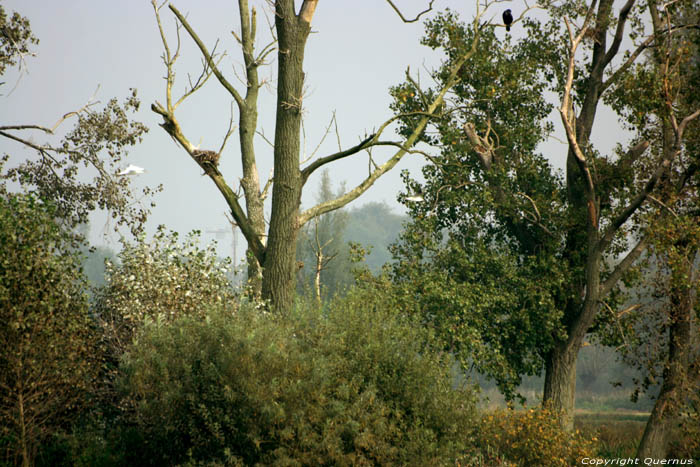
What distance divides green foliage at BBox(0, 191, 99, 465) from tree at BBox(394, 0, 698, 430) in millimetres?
7179

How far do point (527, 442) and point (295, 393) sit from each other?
4803 millimetres

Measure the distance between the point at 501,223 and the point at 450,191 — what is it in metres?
1.74

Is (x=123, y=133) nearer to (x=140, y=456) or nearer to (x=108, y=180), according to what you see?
(x=108, y=180)

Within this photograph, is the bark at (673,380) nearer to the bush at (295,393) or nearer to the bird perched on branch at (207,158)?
the bush at (295,393)

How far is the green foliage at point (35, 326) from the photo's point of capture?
27.2 feet

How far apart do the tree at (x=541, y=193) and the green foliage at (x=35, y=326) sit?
718cm

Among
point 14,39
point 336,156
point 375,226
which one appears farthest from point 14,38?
→ point 375,226

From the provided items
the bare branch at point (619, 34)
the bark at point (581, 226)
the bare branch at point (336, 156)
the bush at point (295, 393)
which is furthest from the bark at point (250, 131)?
the bare branch at point (619, 34)

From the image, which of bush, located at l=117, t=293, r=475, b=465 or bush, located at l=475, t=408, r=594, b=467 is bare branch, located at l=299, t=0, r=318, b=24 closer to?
bush, located at l=117, t=293, r=475, b=465

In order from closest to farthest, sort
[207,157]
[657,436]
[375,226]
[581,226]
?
[207,157] → [657,436] → [581,226] → [375,226]

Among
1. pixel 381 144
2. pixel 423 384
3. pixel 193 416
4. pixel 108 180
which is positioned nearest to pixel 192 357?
pixel 193 416

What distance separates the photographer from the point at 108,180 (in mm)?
15492

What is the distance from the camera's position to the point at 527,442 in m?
10.3

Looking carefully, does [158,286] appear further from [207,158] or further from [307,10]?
[307,10]
